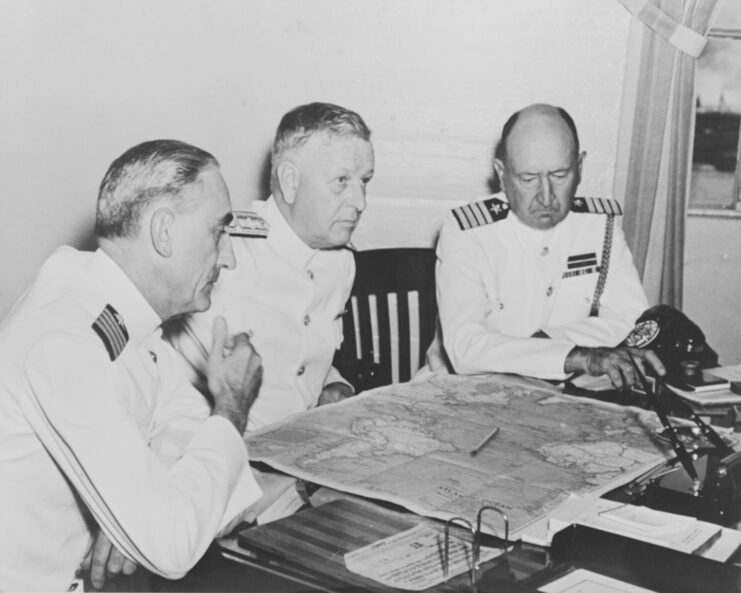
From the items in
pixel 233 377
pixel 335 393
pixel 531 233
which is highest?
pixel 531 233

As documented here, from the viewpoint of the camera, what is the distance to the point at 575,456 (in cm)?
164

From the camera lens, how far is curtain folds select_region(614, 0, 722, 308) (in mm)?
3555

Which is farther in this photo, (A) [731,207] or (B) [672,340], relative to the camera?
(A) [731,207]

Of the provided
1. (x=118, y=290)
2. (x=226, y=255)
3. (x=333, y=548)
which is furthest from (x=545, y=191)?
(x=333, y=548)

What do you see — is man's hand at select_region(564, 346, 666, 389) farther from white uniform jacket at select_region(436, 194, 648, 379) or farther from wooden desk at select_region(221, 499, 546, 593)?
wooden desk at select_region(221, 499, 546, 593)

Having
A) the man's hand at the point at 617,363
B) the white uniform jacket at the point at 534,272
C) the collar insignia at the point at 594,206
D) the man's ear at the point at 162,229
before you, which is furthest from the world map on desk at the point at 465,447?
the collar insignia at the point at 594,206

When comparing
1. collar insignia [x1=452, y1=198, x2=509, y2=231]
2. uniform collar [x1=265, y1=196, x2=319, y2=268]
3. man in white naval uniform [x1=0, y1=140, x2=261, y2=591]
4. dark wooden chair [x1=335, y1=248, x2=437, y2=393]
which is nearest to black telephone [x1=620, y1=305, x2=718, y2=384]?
collar insignia [x1=452, y1=198, x2=509, y2=231]

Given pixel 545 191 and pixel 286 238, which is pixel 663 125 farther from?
pixel 286 238

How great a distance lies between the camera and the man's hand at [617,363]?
2117 mm

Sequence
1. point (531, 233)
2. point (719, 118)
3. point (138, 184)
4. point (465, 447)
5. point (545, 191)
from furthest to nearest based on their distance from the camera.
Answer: point (719, 118), point (531, 233), point (545, 191), point (465, 447), point (138, 184)

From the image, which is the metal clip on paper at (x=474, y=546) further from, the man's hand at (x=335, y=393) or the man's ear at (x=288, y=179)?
the man's ear at (x=288, y=179)

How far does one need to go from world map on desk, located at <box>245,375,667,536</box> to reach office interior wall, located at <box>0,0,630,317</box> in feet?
6.46

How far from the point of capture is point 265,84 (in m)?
3.90

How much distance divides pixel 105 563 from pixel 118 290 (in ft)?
1.42
